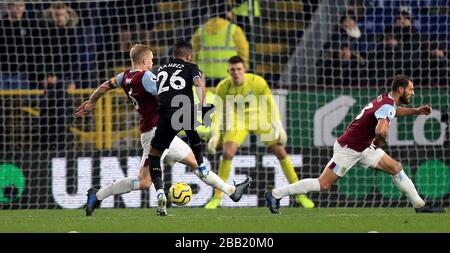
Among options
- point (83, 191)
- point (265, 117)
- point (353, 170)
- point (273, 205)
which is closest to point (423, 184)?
point (353, 170)

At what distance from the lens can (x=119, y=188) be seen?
12945mm

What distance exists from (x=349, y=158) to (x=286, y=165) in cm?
233

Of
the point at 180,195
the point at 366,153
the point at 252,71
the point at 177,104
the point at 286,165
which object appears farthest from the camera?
the point at 252,71

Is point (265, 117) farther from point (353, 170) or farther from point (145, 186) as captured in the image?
point (145, 186)

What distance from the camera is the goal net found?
52.5ft

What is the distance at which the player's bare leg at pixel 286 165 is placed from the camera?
1504 centimetres

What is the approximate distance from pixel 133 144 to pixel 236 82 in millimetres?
2217

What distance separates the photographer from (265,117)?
1530 cm

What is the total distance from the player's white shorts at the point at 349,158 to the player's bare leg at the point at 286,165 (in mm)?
2199

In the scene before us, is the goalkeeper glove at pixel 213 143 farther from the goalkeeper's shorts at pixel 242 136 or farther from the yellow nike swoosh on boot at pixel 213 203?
the yellow nike swoosh on boot at pixel 213 203

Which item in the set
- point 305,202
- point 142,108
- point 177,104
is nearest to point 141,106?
point 142,108

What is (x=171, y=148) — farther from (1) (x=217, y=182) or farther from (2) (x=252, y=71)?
(2) (x=252, y=71)

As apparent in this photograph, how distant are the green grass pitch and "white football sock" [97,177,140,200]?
0.25 meters

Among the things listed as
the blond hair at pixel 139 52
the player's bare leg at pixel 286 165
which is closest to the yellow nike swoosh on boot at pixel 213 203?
the player's bare leg at pixel 286 165
